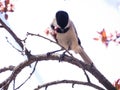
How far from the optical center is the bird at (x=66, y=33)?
4.68m

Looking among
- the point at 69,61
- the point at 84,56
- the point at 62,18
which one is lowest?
the point at 84,56

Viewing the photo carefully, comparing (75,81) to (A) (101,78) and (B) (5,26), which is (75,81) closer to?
(A) (101,78)

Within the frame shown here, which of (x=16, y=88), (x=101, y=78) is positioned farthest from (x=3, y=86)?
(x=101, y=78)

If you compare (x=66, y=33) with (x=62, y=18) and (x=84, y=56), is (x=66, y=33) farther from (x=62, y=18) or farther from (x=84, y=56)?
(x=84, y=56)

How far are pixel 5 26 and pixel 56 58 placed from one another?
0.67 meters

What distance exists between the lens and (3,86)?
307 centimetres

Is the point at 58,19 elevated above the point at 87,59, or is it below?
above

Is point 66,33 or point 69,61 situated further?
point 66,33

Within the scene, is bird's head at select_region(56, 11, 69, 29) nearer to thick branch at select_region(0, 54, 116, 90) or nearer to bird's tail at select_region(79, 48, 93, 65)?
bird's tail at select_region(79, 48, 93, 65)

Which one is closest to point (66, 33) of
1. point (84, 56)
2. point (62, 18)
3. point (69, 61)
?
point (62, 18)

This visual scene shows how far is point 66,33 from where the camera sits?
4941 mm

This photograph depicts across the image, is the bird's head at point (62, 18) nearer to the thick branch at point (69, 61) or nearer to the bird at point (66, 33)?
the bird at point (66, 33)

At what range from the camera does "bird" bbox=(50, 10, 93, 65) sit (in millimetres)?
4684

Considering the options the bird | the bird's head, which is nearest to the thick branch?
the bird
